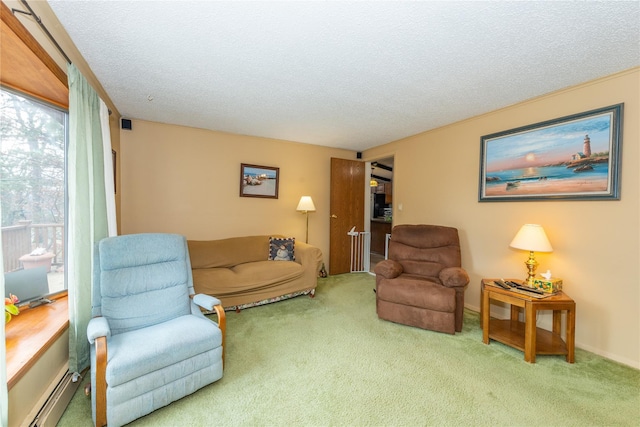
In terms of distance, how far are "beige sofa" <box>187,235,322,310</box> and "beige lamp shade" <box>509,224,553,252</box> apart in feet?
7.58

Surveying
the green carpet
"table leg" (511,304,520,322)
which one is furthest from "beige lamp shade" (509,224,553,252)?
the green carpet

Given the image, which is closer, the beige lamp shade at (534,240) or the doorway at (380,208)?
the beige lamp shade at (534,240)

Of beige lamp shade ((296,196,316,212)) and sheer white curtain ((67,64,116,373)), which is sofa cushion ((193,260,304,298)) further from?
sheer white curtain ((67,64,116,373))

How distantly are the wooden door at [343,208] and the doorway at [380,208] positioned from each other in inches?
56.8

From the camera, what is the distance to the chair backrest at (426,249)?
3059mm

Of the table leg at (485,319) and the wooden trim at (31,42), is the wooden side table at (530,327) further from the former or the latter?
the wooden trim at (31,42)

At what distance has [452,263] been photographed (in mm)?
2998

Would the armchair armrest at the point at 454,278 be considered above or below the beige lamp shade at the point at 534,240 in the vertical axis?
below

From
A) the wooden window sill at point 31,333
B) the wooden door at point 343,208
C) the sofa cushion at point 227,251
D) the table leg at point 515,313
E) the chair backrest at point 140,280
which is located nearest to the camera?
the wooden window sill at point 31,333

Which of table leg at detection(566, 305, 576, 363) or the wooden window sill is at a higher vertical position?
the wooden window sill

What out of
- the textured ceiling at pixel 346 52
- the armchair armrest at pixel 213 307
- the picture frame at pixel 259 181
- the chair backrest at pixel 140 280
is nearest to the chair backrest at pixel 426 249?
the textured ceiling at pixel 346 52

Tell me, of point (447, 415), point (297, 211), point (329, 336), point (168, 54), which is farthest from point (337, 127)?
point (447, 415)

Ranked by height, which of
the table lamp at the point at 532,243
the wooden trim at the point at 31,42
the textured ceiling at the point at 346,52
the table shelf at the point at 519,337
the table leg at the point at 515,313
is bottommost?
the table shelf at the point at 519,337

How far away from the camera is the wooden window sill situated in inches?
51.1
